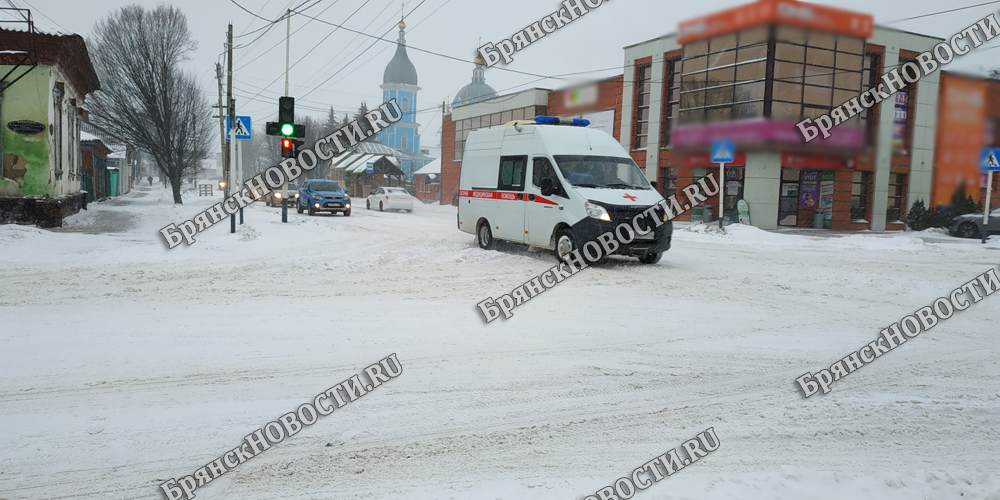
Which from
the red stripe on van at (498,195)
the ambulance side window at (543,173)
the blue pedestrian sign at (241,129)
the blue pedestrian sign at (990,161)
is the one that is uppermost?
the blue pedestrian sign at (241,129)

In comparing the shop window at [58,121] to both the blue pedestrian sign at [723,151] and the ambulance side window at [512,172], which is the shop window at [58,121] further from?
the blue pedestrian sign at [723,151]

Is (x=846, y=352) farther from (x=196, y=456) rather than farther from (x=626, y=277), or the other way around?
(x=196, y=456)

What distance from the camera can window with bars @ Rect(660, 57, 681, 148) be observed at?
91.9ft

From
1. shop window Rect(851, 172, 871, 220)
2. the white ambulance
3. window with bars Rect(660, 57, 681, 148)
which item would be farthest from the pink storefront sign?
window with bars Rect(660, 57, 681, 148)

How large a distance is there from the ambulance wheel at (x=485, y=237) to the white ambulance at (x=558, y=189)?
22 millimetres

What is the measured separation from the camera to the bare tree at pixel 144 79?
29.6 meters

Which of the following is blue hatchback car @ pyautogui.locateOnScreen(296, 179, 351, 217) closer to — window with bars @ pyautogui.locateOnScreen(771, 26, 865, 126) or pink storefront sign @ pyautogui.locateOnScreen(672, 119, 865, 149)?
pink storefront sign @ pyautogui.locateOnScreen(672, 119, 865, 149)

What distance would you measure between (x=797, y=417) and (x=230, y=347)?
450 centimetres

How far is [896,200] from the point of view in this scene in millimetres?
27656

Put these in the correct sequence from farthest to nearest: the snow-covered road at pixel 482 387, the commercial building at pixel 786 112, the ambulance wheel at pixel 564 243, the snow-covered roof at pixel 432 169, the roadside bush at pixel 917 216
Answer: the snow-covered roof at pixel 432 169 < the roadside bush at pixel 917 216 < the commercial building at pixel 786 112 < the ambulance wheel at pixel 564 243 < the snow-covered road at pixel 482 387

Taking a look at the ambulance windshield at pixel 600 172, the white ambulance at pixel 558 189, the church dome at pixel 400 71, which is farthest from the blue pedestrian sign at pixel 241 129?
the church dome at pixel 400 71

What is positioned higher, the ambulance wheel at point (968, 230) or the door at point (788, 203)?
the door at point (788, 203)

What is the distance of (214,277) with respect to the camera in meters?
9.11

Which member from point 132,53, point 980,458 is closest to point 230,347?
point 980,458
